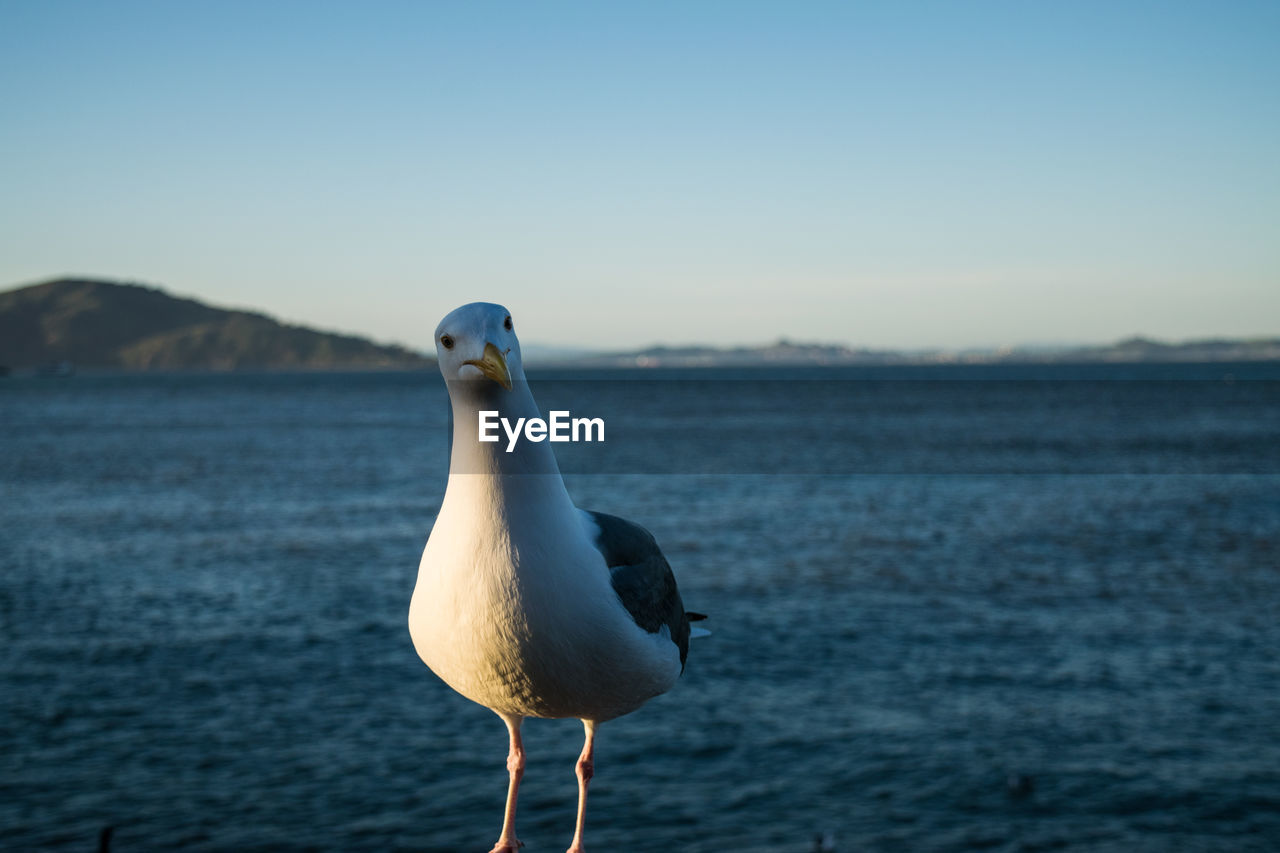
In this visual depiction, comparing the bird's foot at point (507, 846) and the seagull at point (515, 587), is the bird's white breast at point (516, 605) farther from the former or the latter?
the bird's foot at point (507, 846)

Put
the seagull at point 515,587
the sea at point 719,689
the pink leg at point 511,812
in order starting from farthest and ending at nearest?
1. the sea at point 719,689
2. the pink leg at point 511,812
3. the seagull at point 515,587

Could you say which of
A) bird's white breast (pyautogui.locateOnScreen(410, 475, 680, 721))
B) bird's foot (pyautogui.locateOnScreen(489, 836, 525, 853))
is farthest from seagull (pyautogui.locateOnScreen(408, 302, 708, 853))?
bird's foot (pyautogui.locateOnScreen(489, 836, 525, 853))

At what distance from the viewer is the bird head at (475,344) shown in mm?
2822

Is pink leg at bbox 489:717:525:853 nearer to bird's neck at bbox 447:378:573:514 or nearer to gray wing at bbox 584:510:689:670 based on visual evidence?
gray wing at bbox 584:510:689:670

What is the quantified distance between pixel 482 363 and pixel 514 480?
517 millimetres

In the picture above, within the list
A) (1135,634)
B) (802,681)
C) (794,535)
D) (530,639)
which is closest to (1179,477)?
(794,535)

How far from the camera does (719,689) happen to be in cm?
3488

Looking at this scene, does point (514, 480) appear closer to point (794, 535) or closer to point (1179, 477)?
point (794, 535)

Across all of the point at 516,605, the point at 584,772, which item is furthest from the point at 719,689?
the point at 516,605

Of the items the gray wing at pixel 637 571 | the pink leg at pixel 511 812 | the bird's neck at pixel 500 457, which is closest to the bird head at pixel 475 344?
the bird's neck at pixel 500 457

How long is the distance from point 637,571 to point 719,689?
1271 inches

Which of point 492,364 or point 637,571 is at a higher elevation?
point 492,364

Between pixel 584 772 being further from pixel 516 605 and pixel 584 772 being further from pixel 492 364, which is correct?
pixel 492 364

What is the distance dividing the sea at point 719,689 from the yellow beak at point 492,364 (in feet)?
2.82
